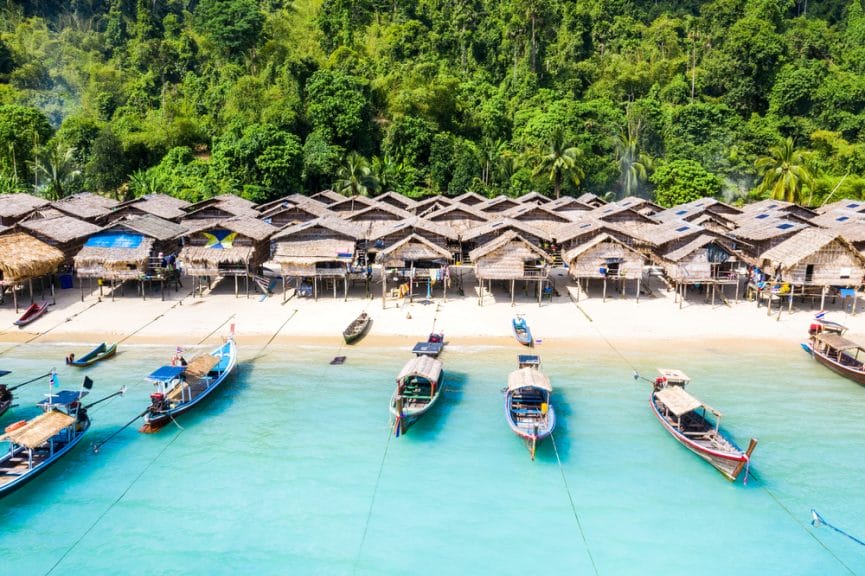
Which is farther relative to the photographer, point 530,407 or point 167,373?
point 167,373

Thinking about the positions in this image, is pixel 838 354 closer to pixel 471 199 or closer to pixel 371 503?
pixel 371 503

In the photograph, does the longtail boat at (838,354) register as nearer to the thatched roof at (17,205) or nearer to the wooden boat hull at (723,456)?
the wooden boat hull at (723,456)

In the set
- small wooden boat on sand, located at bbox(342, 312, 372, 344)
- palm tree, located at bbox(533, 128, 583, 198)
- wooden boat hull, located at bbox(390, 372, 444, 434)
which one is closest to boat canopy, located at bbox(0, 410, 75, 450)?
wooden boat hull, located at bbox(390, 372, 444, 434)

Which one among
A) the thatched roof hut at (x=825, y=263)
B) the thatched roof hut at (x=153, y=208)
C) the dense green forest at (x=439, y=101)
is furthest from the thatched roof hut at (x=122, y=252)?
the thatched roof hut at (x=825, y=263)

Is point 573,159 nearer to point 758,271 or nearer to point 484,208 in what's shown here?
point 484,208

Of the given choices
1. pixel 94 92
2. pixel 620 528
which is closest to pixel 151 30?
pixel 94 92

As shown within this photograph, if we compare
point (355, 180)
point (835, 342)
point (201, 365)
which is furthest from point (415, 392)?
point (355, 180)
